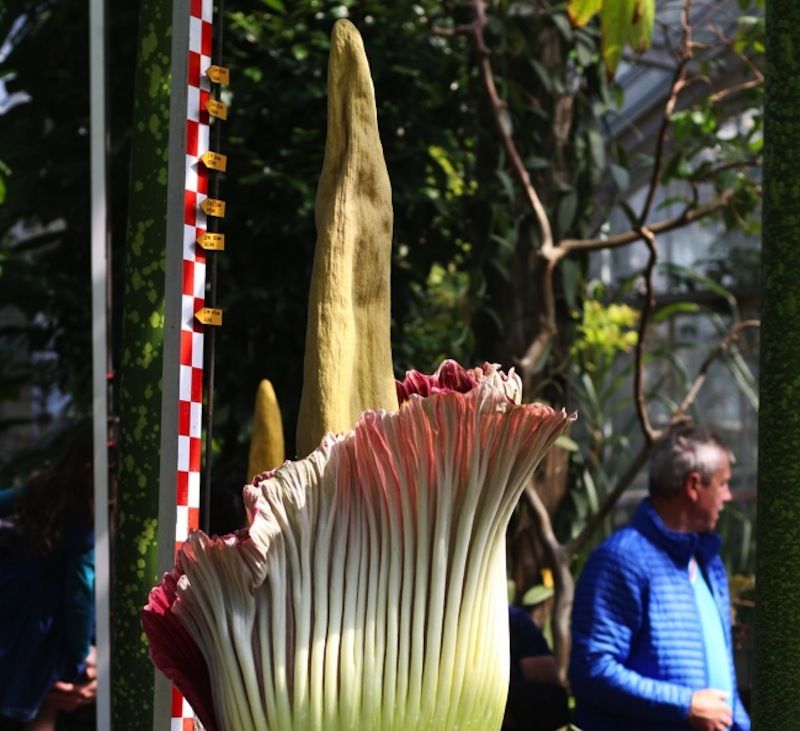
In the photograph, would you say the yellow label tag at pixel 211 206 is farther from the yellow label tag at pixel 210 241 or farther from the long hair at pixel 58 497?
the long hair at pixel 58 497

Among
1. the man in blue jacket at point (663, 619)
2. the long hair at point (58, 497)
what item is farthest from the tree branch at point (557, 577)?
the long hair at point (58, 497)

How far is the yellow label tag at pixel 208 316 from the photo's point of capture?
104 cm

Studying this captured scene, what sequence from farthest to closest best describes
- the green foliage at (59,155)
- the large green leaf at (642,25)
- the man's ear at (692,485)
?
1. the green foliage at (59,155)
2. the man's ear at (692,485)
3. the large green leaf at (642,25)

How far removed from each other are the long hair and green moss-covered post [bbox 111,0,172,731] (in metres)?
1.86

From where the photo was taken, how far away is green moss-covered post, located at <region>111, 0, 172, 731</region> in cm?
103

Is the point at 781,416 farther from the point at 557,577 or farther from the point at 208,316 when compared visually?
the point at 557,577

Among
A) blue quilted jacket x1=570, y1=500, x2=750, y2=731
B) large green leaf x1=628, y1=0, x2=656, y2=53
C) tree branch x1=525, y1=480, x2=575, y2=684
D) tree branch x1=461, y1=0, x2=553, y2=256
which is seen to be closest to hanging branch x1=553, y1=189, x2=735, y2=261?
tree branch x1=461, y1=0, x2=553, y2=256

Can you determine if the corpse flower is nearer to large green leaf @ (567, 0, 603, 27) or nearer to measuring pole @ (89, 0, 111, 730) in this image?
measuring pole @ (89, 0, 111, 730)

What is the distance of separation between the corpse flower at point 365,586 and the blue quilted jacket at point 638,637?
1856 millimetres

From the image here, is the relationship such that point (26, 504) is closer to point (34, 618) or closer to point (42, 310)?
point (34, 618)

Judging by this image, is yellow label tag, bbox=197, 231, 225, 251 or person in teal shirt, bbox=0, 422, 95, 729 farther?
person in teal shirt, bbox=0, 422, 95, 729

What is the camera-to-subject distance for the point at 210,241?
1.05 m

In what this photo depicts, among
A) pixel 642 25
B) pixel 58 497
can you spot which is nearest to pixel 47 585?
pixel 58 497

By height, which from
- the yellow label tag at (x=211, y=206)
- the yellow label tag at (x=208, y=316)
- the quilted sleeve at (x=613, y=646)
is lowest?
the quilted sleeve at (x=613, y=646)
